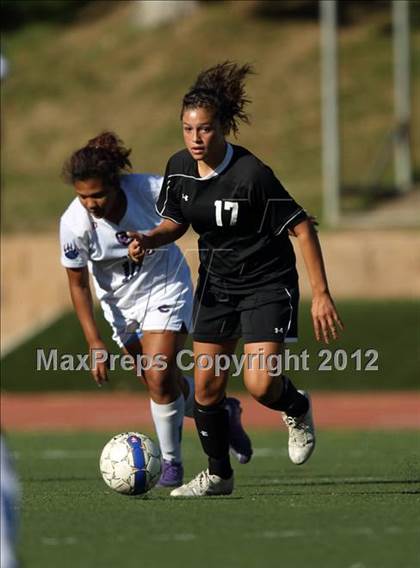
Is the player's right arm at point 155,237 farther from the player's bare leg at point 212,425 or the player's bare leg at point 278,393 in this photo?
the player's bare leg at point 278,393

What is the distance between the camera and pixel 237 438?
9125mm

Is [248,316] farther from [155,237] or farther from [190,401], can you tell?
[190,401]

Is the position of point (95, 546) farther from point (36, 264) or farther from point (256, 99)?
point (256, 99)

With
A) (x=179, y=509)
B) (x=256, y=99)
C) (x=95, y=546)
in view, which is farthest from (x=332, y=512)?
(x=256, y=99)

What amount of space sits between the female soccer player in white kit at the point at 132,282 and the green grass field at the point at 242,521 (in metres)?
0.56

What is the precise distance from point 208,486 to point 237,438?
1.17 metres

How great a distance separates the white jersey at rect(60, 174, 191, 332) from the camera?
343 inches

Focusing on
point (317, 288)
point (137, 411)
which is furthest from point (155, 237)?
point (137, 411)

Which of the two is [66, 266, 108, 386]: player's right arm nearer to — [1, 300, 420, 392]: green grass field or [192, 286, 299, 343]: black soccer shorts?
[192, 286, 299, 343]: black soccer shorts

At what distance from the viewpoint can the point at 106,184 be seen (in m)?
8.44

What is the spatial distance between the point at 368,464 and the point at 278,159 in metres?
19.1

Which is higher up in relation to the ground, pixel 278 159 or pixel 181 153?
pixel 278 159

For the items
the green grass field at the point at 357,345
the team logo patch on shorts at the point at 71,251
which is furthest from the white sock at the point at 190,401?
the green grass field at the point at 357,345

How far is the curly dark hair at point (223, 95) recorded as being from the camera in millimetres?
7688
